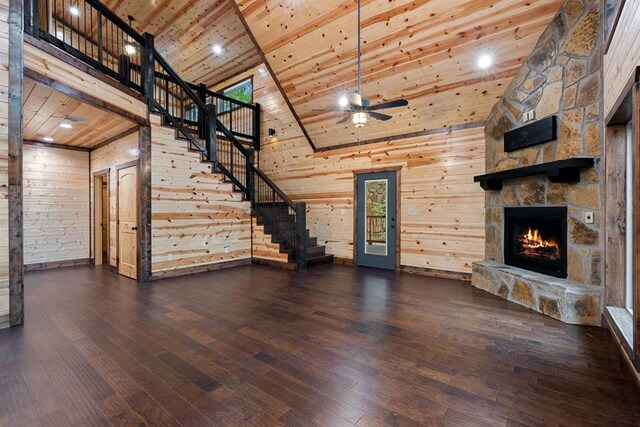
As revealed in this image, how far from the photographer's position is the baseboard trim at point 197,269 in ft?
17.7

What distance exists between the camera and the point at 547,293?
3.48 metres

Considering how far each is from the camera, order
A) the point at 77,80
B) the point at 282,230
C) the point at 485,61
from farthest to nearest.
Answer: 1. the point at 282,230
2. the point at 485,61
3. the point at 77,80

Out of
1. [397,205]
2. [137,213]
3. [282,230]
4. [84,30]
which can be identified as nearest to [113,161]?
[137,213]

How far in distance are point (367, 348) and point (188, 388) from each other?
4.81 feet

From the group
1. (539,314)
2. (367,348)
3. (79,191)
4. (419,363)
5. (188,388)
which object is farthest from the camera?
(79,191)

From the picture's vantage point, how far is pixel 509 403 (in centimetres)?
190

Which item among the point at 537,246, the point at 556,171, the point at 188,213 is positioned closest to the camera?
the point at 556,171

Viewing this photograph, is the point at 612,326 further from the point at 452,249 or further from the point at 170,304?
the point at 170,304

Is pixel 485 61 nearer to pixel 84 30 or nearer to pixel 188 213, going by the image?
pixel 188 213

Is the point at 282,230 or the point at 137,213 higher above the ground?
the point at 137,213

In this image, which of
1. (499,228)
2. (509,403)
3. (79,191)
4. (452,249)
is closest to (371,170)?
(452,249)

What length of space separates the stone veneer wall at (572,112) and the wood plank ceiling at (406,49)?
9.1 inches

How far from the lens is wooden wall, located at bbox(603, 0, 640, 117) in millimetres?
2121

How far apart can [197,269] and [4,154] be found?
343cm
